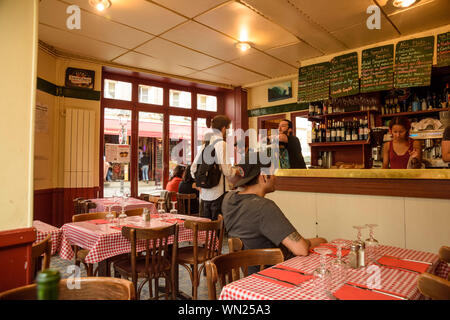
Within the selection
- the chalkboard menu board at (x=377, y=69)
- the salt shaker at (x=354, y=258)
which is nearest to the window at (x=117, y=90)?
the chalkboard menu board at (x=377, y=69)

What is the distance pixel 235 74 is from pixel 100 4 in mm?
3557

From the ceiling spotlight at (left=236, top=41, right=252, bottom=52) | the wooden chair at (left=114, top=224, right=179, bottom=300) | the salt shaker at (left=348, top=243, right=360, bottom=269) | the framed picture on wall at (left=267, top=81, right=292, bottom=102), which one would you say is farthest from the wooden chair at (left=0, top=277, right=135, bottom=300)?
the framed picture on wall at (left=267, top=81, right=292, bottom=102)

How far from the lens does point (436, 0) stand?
3.79 metres

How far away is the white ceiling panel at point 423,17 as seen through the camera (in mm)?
3916

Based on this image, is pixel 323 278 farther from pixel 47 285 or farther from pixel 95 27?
pixel 95 27

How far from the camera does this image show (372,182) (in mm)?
3031

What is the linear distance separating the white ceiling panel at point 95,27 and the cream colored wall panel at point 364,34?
9.82 feet

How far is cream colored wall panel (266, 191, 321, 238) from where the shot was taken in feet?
11.5

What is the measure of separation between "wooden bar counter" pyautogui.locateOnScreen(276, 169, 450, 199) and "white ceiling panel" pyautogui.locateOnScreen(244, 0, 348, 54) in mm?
2088

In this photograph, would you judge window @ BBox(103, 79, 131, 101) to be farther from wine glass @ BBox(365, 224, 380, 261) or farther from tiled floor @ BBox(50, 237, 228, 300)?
wine glass @ BBox(365, 224, 380, 261)

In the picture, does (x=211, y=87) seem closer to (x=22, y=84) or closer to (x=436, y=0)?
(x=436, y=0)

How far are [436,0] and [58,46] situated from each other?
18.4ft

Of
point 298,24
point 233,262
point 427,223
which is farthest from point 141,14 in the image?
point 427,223

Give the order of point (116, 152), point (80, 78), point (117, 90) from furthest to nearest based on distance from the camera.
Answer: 1. point (117, 90)
2. point (116, 152)
3. point (80, 78)
